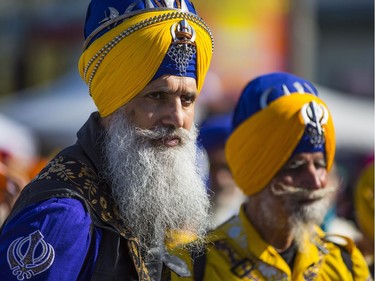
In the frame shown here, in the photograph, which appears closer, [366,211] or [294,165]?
[294,165]

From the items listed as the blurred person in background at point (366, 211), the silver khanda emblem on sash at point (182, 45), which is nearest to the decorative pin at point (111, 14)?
the silver khanda emblem on sash at point (182, 45)

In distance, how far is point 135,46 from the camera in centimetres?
354

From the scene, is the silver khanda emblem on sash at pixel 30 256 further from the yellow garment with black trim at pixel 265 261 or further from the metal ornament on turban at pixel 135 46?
the yellow garment with black trim at pixel 265 261

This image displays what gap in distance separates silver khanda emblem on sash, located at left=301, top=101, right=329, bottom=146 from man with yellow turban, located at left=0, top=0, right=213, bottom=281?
2.95 ft

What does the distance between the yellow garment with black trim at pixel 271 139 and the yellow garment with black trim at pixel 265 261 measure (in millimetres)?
251

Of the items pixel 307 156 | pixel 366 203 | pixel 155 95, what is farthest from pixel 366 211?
pixel 155 95

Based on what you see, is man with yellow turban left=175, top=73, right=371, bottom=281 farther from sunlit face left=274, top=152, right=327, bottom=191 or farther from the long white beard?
the long white beard

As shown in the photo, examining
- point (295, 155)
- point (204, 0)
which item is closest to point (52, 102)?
point (204, 0)

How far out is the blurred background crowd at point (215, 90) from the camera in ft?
21.2

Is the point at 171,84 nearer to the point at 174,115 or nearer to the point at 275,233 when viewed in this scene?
the point at 174,115

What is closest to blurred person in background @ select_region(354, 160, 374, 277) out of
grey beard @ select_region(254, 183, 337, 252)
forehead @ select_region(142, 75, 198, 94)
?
grey beard @ select_region(254, 183, 337, 252)

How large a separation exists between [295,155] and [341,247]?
→ 0.49m

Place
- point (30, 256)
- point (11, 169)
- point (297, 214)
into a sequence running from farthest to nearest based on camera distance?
point (11, 169), point (297, 214), point (30, 256)

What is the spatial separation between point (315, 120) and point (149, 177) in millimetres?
1177
